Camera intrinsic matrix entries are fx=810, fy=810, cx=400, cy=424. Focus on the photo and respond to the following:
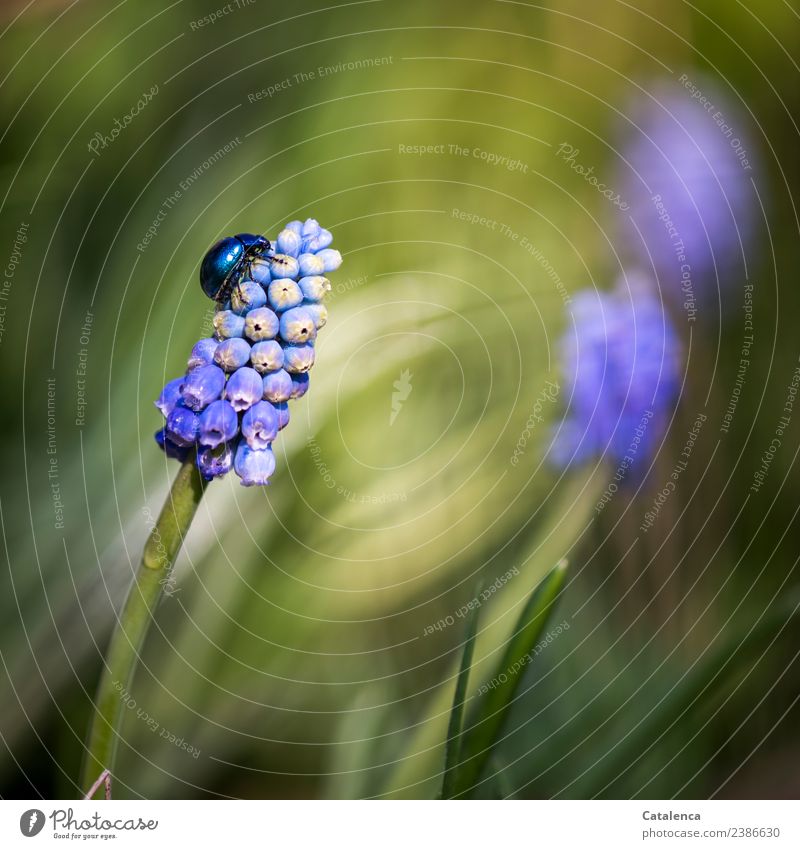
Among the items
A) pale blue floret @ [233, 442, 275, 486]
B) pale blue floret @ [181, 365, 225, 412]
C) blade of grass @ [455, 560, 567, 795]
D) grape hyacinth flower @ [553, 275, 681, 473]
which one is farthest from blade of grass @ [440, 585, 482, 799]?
grape hyacinth flower @ [553, 275, 681, 473]

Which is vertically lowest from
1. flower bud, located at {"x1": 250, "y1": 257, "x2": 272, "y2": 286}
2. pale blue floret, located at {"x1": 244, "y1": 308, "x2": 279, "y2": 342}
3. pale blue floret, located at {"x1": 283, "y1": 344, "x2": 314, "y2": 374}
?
pale blue floret, located at {"x1": 283, "y1": 344, "x2": 314, "y2": 374}

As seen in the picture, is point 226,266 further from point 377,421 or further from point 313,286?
point 377,421

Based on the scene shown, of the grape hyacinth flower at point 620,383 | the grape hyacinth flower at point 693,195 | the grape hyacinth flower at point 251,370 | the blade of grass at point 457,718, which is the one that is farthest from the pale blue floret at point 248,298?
the grape hyacinth flower at point 693,195

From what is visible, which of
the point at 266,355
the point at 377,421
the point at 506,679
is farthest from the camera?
the point at 377,421

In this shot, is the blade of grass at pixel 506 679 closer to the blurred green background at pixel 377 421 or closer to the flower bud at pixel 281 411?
the blurred green background at pixel 377 421

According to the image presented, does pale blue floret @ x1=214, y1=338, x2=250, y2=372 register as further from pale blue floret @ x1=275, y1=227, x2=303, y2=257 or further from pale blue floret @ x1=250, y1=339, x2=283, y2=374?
pale blue floret @ x1=275, y1=227, x2=303, y2=257

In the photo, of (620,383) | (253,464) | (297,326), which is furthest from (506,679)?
(620,383)
